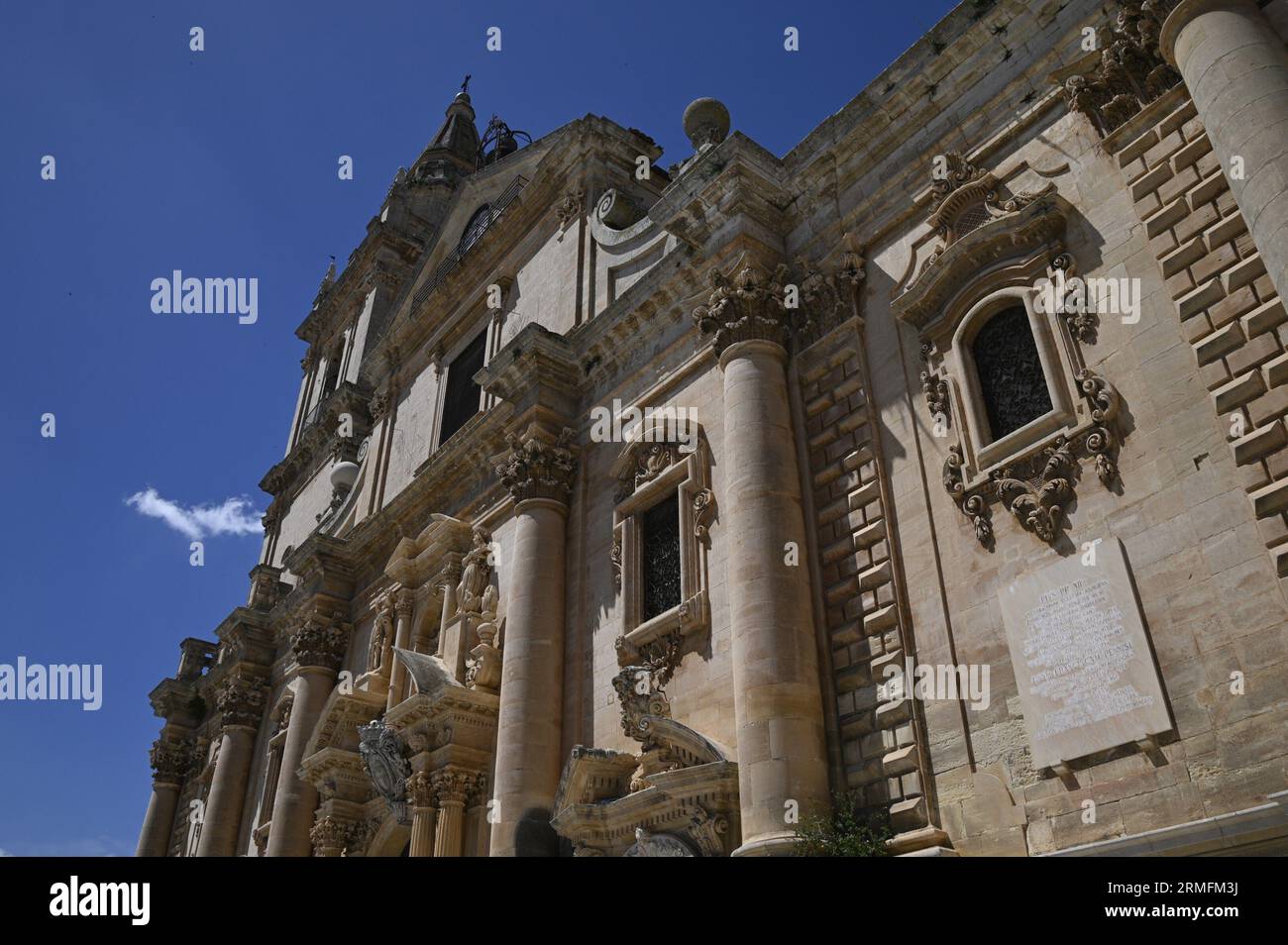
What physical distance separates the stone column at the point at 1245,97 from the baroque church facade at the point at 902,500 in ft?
0.13

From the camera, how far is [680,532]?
14.9 metres

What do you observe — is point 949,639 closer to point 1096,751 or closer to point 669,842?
point 1096,751

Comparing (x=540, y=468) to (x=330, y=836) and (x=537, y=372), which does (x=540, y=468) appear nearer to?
(x=537, y=372)

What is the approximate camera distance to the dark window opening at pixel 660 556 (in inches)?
596

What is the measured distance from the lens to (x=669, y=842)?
12.3m

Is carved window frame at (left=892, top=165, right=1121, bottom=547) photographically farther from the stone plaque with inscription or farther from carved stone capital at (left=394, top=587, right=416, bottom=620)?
carved stone capital at (left=394, top=587, right=416, bottom=620)

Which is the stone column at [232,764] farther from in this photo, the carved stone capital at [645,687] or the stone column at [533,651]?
the carved stone capital at [645,687]

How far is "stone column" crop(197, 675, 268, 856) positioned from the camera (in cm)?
2683

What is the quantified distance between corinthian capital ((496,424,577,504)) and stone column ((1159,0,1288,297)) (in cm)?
1106

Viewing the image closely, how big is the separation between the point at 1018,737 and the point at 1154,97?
6.87 metres

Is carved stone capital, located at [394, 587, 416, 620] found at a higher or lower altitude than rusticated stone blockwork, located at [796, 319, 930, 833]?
higher

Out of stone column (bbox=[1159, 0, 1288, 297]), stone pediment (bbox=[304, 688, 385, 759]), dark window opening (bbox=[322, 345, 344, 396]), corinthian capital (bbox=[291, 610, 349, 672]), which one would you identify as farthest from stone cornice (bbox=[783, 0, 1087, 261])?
dark window opening (bbox=[322, 345, 344, 396])
